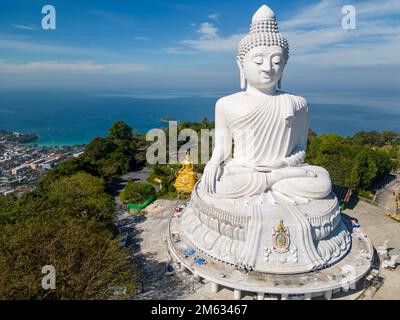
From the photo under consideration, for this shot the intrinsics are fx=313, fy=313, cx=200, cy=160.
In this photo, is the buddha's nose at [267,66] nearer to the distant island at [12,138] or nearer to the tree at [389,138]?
the tree at [389,138]

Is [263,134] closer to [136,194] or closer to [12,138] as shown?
[136,194]

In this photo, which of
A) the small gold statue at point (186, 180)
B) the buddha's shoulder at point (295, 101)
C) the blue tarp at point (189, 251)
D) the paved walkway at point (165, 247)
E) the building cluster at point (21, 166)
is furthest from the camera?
the building cluster at point (21, 166)

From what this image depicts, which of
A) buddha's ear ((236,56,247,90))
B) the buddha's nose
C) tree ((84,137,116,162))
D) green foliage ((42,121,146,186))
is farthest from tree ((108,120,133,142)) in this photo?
the buddha's nose

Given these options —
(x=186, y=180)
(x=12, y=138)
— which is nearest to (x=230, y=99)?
(x=186, y=180)

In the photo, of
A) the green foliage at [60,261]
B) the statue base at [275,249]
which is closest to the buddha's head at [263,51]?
the statue base at [275,249]

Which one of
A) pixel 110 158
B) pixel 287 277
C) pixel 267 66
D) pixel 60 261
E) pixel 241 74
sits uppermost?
pixel 267 66

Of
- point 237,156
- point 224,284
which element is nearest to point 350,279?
point 224,284

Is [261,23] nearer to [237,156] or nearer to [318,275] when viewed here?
[237,156]
